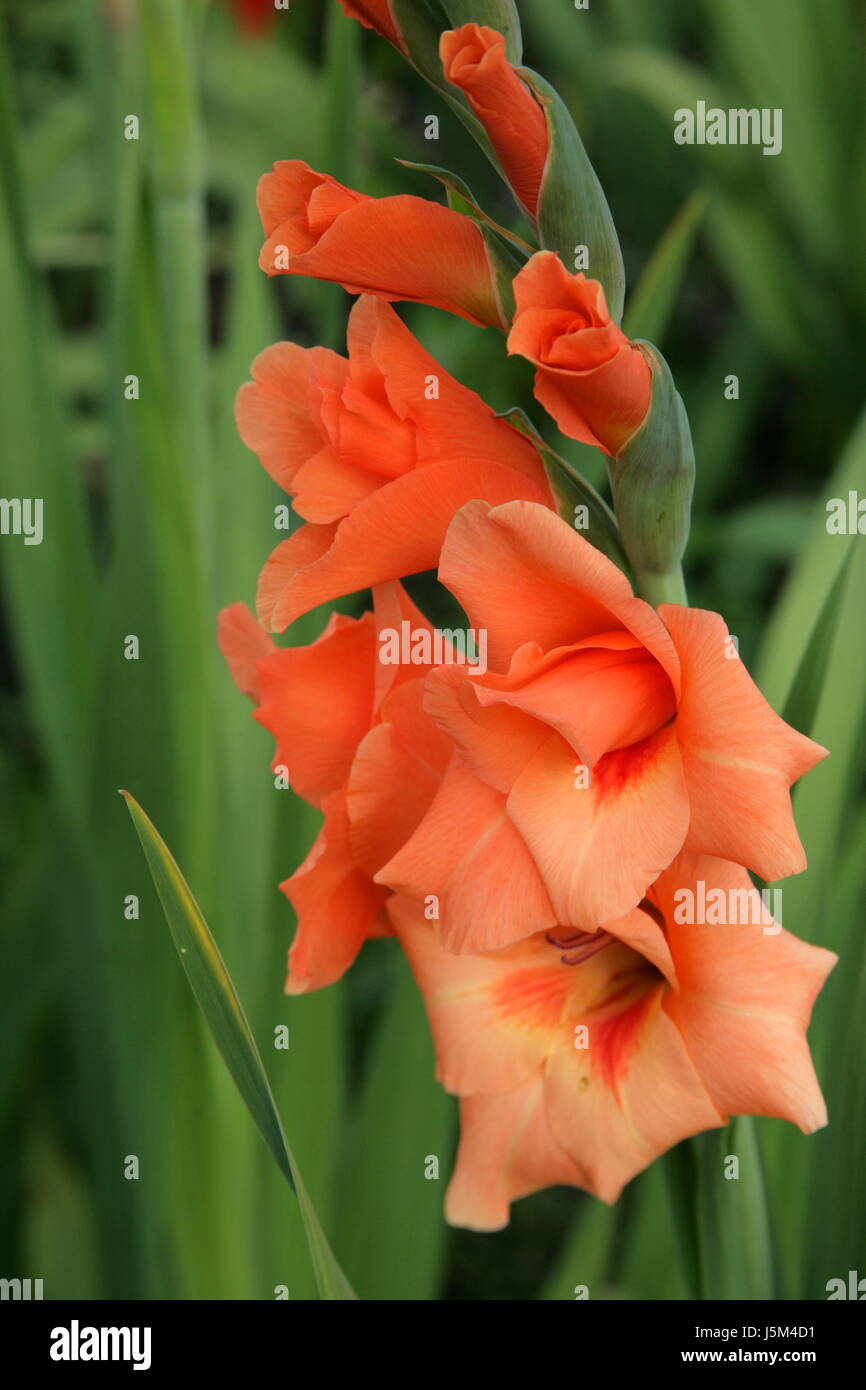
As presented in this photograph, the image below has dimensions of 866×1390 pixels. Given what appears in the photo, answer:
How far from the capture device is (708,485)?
858 mm

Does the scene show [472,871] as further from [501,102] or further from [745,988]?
[501,102]

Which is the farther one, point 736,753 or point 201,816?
point 201,816

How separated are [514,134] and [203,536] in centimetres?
29

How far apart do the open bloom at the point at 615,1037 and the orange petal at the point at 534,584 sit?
7cm

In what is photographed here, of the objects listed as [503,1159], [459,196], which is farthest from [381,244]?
[503,1159]

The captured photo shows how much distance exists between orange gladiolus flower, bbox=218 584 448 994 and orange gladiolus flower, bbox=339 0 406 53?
148mm

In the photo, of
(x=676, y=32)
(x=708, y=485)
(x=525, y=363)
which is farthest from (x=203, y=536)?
(x=676, y=32)

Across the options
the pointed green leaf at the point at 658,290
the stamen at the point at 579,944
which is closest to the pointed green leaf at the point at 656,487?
the stamen at the point at 579,944

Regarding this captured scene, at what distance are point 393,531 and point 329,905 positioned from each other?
11 cm

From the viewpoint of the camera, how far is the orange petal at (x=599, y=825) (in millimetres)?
310

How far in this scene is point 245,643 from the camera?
1.33 feet

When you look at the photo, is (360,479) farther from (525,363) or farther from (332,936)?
(525,363)

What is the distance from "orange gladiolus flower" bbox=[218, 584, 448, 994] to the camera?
0.36m

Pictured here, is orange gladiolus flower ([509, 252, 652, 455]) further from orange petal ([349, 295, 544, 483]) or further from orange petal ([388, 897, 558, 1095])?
orange petal ([388, 897, 558, 1095])
